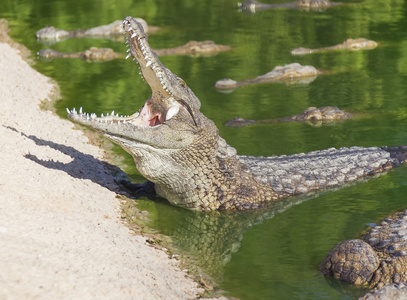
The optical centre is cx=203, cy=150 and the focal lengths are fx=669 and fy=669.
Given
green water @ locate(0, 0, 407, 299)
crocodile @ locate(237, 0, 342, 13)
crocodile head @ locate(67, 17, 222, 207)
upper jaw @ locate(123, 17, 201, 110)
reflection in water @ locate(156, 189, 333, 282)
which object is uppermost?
upper jaw @ locate(123, 17, 201, 110)

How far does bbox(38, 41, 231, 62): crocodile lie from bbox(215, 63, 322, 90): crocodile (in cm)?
314

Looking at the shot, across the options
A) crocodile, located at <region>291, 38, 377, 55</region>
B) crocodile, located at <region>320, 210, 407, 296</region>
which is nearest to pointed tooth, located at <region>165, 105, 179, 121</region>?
crocodile, located at <region>320, 210, 407, 296</region>

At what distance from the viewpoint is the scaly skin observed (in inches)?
236

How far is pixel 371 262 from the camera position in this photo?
610cm

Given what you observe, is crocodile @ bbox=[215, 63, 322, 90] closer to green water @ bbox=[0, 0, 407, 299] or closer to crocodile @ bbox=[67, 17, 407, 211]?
green water @ bbox=[0, 0, 407, 299]

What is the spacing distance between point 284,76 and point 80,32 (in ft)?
28.1

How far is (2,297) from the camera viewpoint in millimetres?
4891

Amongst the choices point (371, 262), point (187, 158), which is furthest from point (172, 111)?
point (371, 262)

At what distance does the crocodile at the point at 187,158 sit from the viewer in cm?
776

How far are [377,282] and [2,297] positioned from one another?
3.24 meters

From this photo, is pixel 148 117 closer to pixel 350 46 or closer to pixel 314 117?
pixel 314 117

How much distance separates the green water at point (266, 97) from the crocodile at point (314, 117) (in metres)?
0.24

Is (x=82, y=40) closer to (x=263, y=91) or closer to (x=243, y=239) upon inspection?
(x=263, y=91)

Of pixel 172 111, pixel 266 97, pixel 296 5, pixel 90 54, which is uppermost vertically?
pixel 172 111
